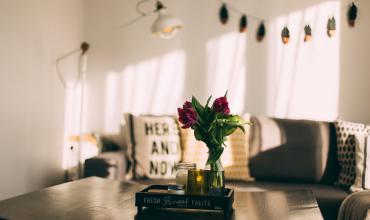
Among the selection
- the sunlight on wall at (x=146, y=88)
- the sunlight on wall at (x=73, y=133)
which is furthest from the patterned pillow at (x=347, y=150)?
the sunlight on wall at (x=73, y=133)

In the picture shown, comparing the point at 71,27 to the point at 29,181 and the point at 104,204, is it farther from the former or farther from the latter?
the point at 104,204

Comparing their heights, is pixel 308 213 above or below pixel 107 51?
below

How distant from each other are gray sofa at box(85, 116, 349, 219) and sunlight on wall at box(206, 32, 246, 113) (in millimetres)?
449

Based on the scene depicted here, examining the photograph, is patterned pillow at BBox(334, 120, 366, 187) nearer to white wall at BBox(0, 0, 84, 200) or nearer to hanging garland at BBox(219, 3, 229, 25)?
hanging garland at BBox(219, 3, 229, 25)

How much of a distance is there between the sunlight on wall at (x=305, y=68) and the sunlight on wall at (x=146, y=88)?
74 cm

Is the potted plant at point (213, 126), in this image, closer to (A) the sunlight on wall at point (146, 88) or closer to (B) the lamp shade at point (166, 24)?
(B) the lamp shade at point (166, 24)

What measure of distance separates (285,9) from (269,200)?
2035mm

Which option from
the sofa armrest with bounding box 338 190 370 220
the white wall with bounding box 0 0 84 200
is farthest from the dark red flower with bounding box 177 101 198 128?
the white wall with bounding box 0 0 84 200

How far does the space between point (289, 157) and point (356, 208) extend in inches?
37.4

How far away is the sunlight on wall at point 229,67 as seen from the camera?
3.67 metres

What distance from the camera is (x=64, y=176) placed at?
12.0 ft

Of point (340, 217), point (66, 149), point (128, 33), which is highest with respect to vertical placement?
point (128, 33)

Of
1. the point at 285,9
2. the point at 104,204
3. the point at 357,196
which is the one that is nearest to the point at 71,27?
the point at 285,9

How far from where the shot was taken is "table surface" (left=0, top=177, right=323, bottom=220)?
1.65 m
